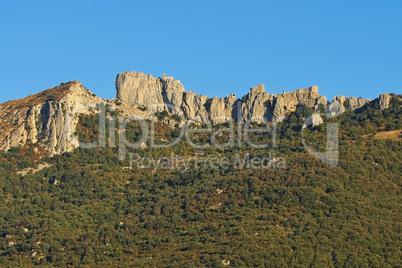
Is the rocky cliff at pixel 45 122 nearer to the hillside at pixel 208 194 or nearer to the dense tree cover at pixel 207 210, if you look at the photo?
the hillside at pixel 208 194

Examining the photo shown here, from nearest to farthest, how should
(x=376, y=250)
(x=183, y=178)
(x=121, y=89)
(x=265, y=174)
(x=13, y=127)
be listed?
(x=376, y=250) < (x=265, y=174) < (x=183, y=178) < (x=13, y=127) < (x=121, y=89)

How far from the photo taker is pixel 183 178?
112 m

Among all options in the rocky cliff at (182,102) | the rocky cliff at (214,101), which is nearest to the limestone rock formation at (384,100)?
the rocky cliff at (182,102)

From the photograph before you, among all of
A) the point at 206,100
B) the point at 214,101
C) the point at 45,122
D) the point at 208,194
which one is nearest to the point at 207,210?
the point at 208,194

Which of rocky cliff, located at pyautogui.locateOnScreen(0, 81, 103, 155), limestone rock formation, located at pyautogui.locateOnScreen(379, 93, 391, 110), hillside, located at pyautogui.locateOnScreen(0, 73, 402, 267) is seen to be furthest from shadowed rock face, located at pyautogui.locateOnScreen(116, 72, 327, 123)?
rocky cliff, located at pyautogui.locateOnScreen(0, 81, 103, 155)

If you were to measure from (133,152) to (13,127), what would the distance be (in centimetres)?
1445

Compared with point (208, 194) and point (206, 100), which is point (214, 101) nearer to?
point (206, 100)

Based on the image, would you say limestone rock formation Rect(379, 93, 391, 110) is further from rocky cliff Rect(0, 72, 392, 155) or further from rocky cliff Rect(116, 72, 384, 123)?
rocky cliff Rect(116, 72, 384, 123)

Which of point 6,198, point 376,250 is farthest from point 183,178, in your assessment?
point 376,250

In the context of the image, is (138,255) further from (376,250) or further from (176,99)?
(176,99)

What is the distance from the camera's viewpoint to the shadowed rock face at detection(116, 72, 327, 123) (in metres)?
135

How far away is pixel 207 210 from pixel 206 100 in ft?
129

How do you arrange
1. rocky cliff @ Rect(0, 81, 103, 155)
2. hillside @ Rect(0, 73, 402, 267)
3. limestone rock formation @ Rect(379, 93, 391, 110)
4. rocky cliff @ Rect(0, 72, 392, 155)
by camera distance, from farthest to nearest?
limestone rock formation @ Rect(379, 93, 391, 110), rocky cliff @ Rect(0, 72, 392, 155), rocky cliff @ Rect(0, 81, 103, 155), hillside @ Rect(0, 73, 402, 267)

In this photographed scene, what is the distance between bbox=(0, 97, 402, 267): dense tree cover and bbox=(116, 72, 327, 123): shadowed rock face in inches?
545
